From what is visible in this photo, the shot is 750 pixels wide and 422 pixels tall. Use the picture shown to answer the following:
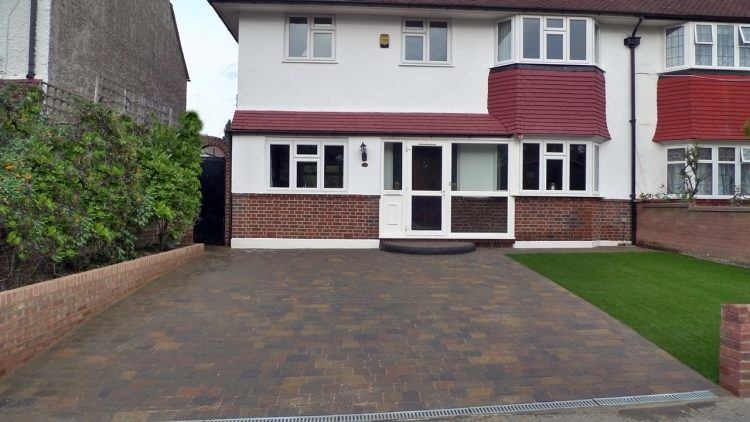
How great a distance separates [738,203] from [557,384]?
9.80 metres

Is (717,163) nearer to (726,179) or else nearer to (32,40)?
(726,179)

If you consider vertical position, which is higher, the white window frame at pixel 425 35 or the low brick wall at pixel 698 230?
the white window frame at pixel 425 35

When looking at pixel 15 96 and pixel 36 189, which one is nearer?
pixel 36 189

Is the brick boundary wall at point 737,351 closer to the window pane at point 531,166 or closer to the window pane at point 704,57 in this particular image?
the window pane at point 531,166

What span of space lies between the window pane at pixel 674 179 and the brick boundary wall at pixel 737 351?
9.16m

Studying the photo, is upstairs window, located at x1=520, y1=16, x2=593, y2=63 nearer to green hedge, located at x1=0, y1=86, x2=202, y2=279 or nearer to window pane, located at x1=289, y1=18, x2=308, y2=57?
window pane, located at x1=289, y1=18, x2=308, y2=57

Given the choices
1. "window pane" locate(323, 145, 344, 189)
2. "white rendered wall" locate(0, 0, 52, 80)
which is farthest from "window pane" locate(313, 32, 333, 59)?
"white rendered wall" locate(0, 0, 52, 80)

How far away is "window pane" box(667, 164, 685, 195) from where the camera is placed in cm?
1210

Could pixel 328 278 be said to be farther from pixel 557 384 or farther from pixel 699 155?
pixel 699 155

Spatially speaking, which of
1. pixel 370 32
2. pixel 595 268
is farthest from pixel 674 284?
pixel 370 32

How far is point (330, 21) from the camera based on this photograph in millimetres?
11859

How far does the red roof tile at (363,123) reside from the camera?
11.3 metres

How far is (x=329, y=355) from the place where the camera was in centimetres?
472

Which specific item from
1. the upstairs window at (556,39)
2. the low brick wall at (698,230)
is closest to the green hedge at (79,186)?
the upstairs window at (556,39)
